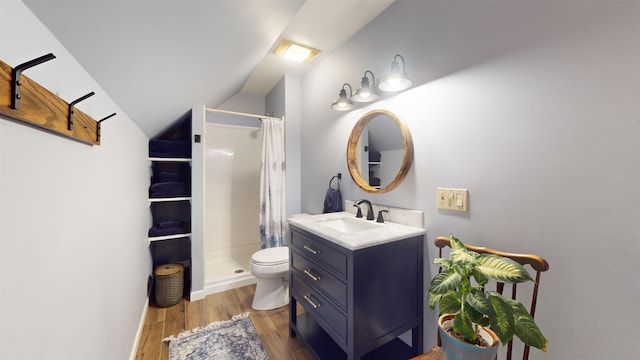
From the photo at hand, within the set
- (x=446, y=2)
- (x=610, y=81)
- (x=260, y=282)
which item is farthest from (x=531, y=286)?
(x=260, y=282)

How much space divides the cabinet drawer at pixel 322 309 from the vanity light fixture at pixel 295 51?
194 centimetres

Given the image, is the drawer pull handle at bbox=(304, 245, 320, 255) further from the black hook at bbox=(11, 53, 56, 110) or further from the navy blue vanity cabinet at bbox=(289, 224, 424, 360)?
the black hook at bbox=(11, 53, 56, 110)

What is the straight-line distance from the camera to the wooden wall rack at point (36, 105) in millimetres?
443

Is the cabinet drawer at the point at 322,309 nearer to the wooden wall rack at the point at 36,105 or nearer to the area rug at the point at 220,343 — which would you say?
the area rug at the point at 220,343

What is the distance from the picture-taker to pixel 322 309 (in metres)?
1.41

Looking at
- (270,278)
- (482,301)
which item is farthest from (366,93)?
(270,278)

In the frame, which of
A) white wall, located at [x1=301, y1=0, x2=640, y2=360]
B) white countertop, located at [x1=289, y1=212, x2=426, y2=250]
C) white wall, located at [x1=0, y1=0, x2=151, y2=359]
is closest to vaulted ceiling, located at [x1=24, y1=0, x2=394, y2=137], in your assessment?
white wall, located at [x1=0, y1=0, x2=151, y2=359]

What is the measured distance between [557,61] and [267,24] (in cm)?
139

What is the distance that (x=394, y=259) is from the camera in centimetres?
133

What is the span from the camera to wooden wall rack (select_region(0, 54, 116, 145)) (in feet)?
1.45

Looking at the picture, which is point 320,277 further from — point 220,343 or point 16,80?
point 16,80

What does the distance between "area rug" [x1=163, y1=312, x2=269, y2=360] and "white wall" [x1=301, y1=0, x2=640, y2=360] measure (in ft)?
3.91

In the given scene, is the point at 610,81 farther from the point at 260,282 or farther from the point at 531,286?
the point at 260,282

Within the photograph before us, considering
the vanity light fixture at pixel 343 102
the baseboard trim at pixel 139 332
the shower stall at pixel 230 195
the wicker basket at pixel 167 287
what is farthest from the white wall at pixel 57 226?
the shower stall at pixel 230 195
